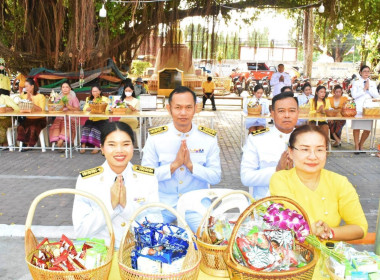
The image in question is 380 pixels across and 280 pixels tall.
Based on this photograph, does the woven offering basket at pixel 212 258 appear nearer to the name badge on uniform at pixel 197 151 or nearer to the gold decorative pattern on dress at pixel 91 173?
the gold decorative pattern on dress at pixel 91 173

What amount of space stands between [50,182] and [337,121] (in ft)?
19.0

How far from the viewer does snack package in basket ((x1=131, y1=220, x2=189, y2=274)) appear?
1.49 meters

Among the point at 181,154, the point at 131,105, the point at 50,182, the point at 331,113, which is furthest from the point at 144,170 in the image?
the point at 331,113

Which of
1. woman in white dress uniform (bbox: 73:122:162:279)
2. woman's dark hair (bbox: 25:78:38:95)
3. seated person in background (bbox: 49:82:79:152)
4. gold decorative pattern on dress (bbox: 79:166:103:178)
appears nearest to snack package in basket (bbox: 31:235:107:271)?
woman in white dress uniform (bbox: 73:122:162:279)

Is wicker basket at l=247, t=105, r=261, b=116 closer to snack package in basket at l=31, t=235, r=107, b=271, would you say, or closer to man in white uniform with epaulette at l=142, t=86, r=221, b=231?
man in white uniform with epaulette at l=142, t=86, r=221, b=231

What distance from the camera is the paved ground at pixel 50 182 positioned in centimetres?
364

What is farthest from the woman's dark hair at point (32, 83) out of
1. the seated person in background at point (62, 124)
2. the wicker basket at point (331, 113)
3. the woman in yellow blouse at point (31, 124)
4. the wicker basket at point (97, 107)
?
the wicker basket at point (331, 113)

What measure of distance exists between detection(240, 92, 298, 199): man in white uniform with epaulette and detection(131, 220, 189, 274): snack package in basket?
1.34m

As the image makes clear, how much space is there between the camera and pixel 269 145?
3.03 m

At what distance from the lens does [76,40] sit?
7.02m

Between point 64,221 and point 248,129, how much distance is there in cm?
431

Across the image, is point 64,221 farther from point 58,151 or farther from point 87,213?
point 58,151

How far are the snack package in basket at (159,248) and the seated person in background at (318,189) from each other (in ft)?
2.19

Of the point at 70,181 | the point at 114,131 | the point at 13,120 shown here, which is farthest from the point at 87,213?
the point at 13,120
